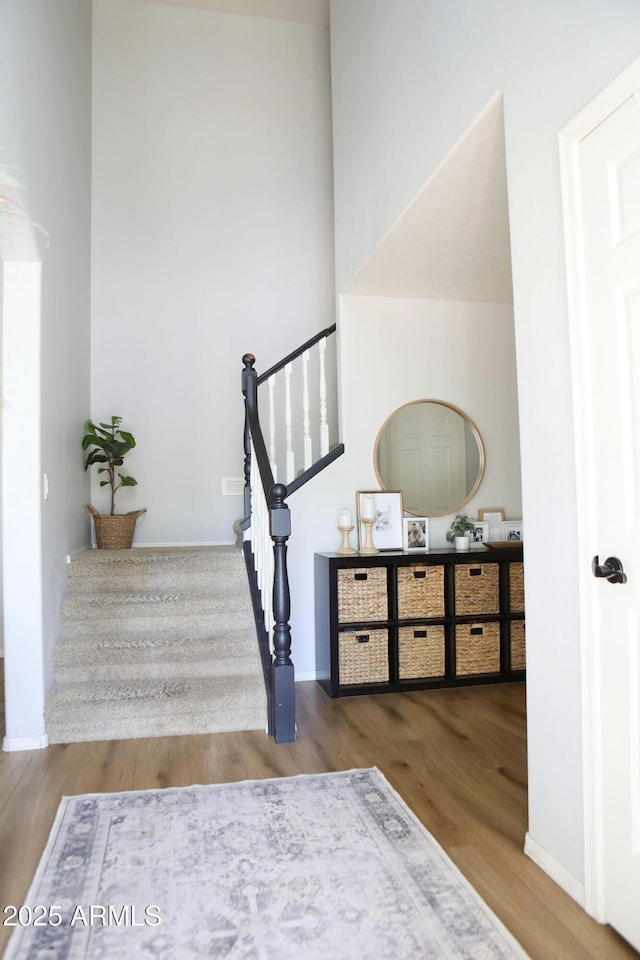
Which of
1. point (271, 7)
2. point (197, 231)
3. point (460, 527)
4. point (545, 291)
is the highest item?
point (271, 7)

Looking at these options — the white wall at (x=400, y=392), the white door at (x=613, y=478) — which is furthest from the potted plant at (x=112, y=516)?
the white door at (x=613, y=478)

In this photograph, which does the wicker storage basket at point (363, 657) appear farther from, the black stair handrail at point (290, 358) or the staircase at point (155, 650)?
the black stair handrail at point (290, 358)

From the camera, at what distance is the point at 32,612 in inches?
126

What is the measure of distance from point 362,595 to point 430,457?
3.66 feet

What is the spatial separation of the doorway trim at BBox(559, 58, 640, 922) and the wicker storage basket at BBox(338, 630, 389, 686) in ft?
7.27

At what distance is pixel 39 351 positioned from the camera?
3244mm

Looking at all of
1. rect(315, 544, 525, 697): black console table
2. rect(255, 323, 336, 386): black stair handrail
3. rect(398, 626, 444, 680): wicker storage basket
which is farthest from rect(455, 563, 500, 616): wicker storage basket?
rect(255, 323, 336, 386): black stair handrail

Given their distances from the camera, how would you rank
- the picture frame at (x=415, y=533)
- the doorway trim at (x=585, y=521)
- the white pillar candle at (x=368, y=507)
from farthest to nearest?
the picture frame at (x=415, y=533)
the white pillar candle at (x=368, y=507)
the doorway trim at (x=585, y=521)

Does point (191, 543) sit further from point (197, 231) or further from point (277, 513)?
point (197, 231)

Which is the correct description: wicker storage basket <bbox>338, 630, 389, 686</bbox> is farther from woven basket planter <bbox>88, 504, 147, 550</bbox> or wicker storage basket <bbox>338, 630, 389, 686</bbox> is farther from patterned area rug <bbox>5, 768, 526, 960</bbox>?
woven basket planter <bbox>88, 504, 147, 550</bbox>

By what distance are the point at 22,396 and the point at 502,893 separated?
9.08ft

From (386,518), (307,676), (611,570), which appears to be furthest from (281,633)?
(611,570)

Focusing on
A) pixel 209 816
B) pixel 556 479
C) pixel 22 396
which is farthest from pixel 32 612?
pixel 556 479

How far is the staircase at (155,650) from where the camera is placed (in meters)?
3.34
